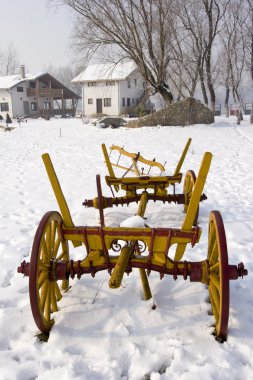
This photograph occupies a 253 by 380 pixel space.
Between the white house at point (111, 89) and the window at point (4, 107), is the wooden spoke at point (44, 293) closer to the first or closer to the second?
the white house at point (111, 89)

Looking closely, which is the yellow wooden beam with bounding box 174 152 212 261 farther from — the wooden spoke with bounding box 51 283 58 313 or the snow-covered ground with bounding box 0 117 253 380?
the wooden spoke with bounding box 51 283 58 313

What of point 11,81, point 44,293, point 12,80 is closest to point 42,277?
point 44,293

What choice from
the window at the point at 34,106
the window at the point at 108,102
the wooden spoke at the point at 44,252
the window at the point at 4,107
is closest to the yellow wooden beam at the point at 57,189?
the wooden spoke at the point at 44,252

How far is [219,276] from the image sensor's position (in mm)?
2287

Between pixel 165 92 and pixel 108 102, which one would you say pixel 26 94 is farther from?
pixel 165 92

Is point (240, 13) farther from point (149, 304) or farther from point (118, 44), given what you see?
point (149, 304)

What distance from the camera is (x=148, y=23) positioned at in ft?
69.4

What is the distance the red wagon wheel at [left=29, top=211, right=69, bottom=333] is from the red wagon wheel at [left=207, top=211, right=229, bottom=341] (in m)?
1.26

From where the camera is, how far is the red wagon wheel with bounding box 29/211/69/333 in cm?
222

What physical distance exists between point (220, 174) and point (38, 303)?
674 cm

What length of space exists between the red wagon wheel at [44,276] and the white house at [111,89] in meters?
40.0

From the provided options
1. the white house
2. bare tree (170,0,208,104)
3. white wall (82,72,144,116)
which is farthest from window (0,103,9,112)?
bare tree (170,0,208,104)

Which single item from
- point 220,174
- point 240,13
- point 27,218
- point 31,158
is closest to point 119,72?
point 240,13

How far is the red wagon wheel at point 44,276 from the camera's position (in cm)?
222
